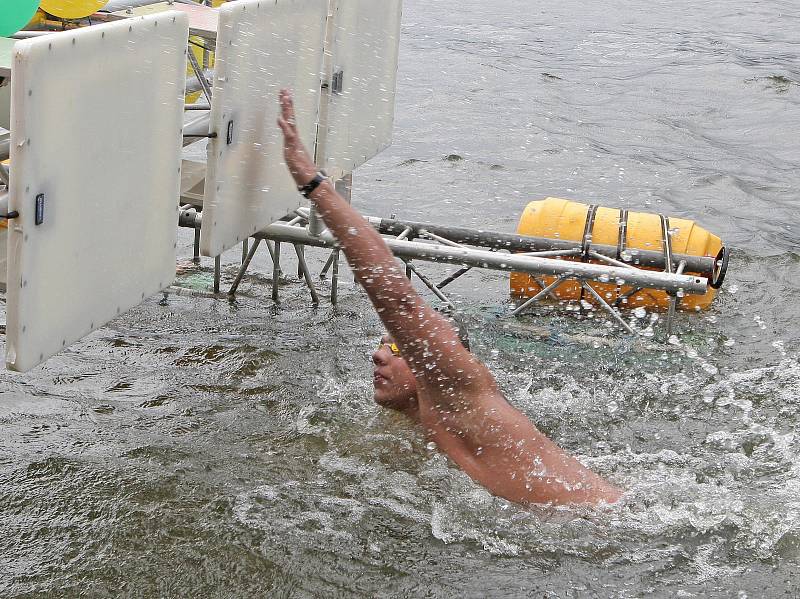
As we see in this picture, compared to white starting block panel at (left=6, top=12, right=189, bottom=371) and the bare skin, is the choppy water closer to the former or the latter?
the bare skin

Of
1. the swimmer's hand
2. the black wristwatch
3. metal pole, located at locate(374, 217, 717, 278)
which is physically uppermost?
the swimmer's hand

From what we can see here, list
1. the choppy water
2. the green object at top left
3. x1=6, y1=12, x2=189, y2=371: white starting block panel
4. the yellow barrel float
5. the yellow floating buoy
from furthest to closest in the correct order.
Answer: the yellow barrel float → the yellow floating buoy → the green object at top left → the choppy water → x1=6, y1=12, x2=189, y2=371: white starting block panel

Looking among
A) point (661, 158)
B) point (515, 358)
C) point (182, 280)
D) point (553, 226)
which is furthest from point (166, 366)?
point (661, 158)

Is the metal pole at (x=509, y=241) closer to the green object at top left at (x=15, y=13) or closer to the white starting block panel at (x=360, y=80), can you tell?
the white starting block panel at (x=360, y=80)

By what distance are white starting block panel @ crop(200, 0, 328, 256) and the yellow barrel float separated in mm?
2474

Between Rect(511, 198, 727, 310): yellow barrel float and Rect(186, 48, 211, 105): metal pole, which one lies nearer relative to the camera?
Rect(186, 48, 211, 105): metal pole

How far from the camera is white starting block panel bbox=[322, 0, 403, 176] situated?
5.71m

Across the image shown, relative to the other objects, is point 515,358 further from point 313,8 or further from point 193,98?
point 193,98

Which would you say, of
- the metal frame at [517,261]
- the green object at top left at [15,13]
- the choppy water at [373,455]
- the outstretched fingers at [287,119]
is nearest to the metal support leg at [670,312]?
the metal frame at [517,261]

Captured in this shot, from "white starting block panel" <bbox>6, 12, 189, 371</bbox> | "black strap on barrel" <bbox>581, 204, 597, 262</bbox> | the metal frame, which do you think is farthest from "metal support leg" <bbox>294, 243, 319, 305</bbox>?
"white starting block panel" <bbox>6, 12, 189, 371</bbox>

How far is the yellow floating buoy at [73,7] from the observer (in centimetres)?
587

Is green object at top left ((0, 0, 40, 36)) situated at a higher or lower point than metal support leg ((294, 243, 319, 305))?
higher

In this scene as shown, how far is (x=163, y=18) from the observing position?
14.0 feet

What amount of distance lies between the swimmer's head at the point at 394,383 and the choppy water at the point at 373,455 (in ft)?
1.12
